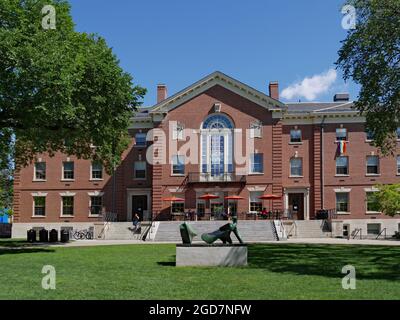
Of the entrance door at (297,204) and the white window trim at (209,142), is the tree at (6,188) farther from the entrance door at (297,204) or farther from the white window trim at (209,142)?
the entrance door at (297,204)

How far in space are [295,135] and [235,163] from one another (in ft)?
20.9

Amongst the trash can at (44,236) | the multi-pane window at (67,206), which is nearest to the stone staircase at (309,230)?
the trash can at (44,236)

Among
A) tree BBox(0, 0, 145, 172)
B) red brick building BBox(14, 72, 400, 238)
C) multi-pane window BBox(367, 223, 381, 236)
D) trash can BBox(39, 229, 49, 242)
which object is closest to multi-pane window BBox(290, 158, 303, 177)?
red brick building BBox(14, 72, 400, 238)

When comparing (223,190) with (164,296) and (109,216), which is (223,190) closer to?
(109,216)

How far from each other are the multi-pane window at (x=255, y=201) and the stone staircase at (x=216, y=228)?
15.5 feet

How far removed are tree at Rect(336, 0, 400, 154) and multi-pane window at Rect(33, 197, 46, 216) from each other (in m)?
32.5

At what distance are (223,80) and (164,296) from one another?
35.1 meters

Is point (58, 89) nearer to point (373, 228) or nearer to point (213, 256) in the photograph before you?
point (213, 256)

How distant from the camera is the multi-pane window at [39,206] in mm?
47281

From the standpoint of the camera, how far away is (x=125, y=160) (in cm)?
4712

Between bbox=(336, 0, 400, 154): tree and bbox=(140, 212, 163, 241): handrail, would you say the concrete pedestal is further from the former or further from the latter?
bbox=(140, 212, 163, 241): handrail

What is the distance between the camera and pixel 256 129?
44.5m

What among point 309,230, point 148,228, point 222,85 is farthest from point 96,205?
point 309,230
